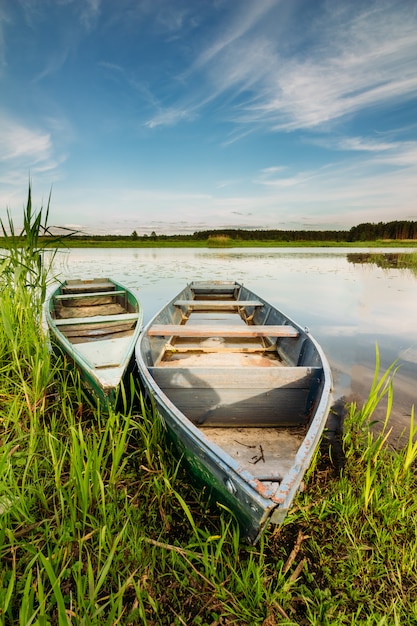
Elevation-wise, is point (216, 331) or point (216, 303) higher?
point (216, 331)

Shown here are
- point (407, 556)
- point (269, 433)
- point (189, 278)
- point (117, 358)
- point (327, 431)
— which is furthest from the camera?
point (189, 278)

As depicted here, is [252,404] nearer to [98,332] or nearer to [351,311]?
[98,332]

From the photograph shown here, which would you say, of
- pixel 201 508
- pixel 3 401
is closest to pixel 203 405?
pixel 201 508

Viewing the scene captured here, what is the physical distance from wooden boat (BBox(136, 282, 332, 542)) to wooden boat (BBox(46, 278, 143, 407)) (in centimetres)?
34

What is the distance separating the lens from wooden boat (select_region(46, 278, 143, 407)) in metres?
3.06

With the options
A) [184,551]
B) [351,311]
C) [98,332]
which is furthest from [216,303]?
[184,551]

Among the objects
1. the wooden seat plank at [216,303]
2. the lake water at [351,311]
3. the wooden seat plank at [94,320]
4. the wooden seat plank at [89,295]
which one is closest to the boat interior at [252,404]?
the lake water at [351,311]

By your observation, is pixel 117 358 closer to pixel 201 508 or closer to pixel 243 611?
pixel 201 508

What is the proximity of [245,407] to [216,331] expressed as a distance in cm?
133

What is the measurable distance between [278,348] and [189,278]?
9786 millimetres

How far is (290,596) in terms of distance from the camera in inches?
65.8

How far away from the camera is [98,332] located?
5.27 meters

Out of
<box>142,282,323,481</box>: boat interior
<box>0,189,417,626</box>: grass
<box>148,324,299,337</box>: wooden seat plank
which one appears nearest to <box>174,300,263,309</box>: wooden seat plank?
<box>148,324,299,337</box>: wooden seat plank

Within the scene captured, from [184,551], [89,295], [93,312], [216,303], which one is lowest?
[184,551]
